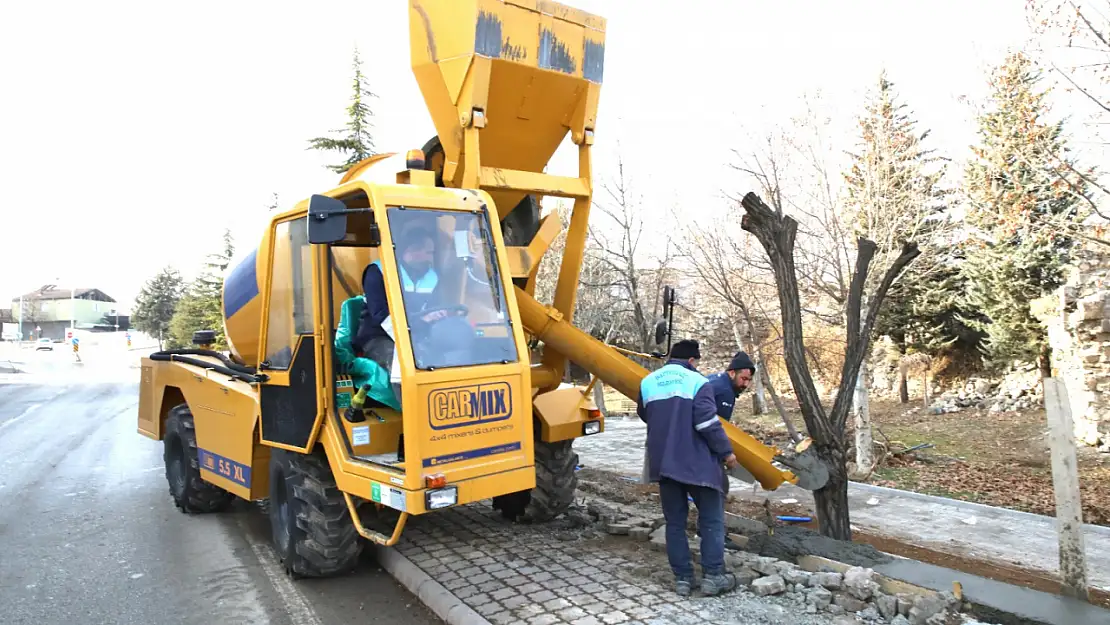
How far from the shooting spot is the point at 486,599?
15.9 feet

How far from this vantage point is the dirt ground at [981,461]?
9.30 metres

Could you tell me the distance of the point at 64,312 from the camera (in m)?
102

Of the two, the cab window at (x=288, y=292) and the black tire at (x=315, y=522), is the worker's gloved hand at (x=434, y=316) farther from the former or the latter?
the black tire at (x=315, y=522)

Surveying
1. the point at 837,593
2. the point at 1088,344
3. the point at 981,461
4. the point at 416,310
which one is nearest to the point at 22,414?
the point at 416,310

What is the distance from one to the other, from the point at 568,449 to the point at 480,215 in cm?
249

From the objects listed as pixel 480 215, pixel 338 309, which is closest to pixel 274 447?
pixel 338 309

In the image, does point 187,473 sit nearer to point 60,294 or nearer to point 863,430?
point 863,430

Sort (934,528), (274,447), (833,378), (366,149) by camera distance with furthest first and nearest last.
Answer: (366,149), (833,378), (934,528), (274,447)

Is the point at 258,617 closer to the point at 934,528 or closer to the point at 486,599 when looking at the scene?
the point at 486,599

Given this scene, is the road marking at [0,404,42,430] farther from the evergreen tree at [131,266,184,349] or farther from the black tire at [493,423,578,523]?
the evergreen tree at [131,266,184,349]

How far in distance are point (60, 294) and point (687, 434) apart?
134 metres

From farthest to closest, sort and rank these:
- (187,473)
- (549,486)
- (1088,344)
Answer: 1. (1088,344)
2. (187,473)
3. (549,486)

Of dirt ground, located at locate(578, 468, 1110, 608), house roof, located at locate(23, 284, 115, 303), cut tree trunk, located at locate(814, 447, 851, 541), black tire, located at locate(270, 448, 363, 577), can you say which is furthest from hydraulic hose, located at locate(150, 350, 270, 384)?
house roof, located at locate(23, 284, 115, 303)

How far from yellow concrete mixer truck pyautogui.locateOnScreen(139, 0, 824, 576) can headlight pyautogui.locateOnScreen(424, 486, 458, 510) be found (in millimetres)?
15
